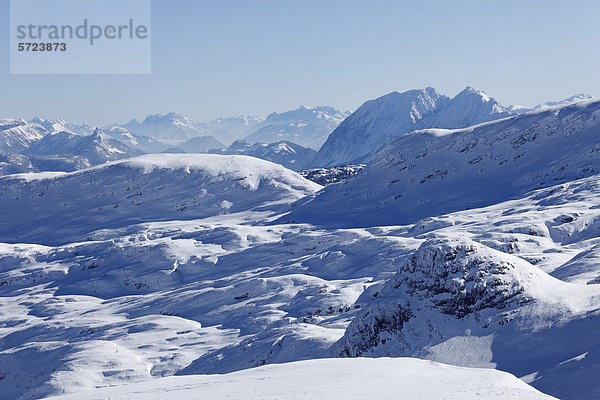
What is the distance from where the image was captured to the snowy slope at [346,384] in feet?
54.3

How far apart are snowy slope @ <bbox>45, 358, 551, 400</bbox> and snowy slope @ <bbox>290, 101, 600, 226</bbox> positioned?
68861mm

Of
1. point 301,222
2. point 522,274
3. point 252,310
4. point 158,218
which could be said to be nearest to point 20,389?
point 252,310

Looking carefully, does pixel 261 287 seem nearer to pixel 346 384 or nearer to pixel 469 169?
pixel 346 384

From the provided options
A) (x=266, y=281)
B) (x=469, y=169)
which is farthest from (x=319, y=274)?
(x=469, y=169)

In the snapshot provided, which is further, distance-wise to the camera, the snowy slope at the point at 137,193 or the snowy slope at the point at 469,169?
the snowy slope at the point at 137,193

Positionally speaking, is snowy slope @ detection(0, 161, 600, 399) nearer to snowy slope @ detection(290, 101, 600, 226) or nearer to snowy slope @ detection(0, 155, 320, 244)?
snowy slope @ detection(0, 155, 320, 244)

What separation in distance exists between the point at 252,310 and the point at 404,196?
175 feet

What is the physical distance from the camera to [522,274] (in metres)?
26.2

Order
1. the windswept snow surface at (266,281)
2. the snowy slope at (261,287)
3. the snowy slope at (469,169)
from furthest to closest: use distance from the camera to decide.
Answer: the snowy slope at (469,169)
the snowy slope at (261,287)
the windswept snow surface at (266,281)

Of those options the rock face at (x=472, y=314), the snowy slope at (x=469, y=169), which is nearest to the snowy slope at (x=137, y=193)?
the snowy slope at (x=469, y=169)

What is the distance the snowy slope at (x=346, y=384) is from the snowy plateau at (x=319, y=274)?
127 mm

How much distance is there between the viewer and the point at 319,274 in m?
65.4

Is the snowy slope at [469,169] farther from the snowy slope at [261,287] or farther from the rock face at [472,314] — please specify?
the rock face at [472,314]

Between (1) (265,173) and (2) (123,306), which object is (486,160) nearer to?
(1) (265,173)
